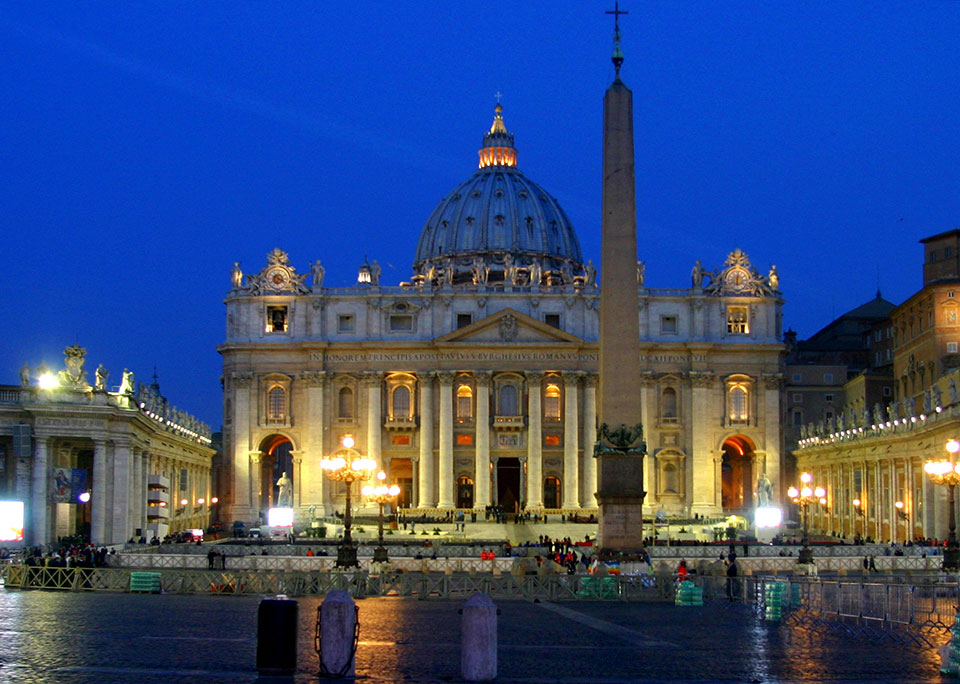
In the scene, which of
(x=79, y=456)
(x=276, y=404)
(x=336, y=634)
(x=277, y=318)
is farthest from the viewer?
(x=277, y=318)

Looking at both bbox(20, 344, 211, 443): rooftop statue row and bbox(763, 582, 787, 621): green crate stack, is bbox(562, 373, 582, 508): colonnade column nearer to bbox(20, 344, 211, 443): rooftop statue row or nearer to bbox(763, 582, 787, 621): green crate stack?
bbox(20, 344, 211, 443): rooftop statue row

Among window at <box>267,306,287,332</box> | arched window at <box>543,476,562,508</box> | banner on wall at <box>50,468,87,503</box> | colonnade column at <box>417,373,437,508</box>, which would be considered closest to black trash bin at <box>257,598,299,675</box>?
banner on wall at <box>50,468,87,503</box>

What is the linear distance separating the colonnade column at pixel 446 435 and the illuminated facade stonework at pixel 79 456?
27888 millimetres

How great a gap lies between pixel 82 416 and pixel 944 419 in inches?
1265

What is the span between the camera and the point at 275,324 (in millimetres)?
88562

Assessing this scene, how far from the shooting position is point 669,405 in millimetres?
88188

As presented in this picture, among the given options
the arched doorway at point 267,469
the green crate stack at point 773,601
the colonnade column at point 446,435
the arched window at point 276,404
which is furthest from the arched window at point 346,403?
the green crate stack at point 773,601

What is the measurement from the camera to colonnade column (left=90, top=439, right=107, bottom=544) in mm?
49125

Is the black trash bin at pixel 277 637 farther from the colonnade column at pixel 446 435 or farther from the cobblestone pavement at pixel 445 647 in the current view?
the colonnade column at pixel 446 435

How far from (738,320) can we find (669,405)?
24.5 feet

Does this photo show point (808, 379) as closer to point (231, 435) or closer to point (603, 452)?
point (231, 435)

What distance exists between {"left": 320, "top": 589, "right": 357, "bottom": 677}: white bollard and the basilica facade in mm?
70070

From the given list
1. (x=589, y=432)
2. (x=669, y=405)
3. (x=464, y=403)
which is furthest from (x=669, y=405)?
(x=464, y=403)

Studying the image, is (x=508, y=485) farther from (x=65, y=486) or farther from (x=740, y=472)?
(x=65, y=486)
